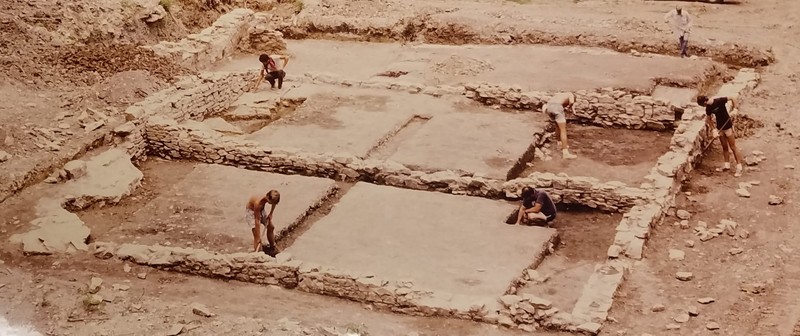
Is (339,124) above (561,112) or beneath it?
beneath

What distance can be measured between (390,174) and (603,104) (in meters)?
4.59

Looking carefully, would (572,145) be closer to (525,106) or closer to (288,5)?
(525,106)

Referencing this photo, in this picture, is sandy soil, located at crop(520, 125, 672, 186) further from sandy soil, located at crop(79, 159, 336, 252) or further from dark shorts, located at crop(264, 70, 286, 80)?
dark shorts, located at crop(264, 70, 286, 80)

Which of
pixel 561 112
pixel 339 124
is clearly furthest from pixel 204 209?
pixel 561 112

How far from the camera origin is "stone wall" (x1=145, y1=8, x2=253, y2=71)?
20078 millimetres

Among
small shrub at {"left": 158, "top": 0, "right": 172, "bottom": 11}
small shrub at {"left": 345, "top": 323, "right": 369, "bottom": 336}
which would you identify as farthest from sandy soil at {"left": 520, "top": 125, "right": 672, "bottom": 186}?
small shrub at {"left": 158, "top": 0, "right": 172, "bottom": 11}

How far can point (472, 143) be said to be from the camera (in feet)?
52.7

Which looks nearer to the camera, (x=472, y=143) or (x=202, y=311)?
(x=202, y=311)

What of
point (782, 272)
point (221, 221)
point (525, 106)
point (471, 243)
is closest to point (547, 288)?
point (471, 243)

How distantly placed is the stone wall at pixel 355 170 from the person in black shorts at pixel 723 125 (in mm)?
2036

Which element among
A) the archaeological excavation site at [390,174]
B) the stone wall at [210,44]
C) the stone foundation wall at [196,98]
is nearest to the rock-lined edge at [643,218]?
the archaeological excavation site at [390,174]

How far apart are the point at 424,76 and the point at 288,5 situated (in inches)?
273

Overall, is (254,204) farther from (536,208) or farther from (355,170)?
(536,208)

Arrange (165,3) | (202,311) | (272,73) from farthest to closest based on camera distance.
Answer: (165,3) < (272,73) < (202,311)
